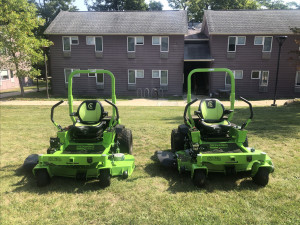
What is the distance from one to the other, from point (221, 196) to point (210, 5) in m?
41.7

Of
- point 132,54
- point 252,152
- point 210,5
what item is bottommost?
point 252,152

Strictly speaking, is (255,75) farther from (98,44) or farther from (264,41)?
(98,44)

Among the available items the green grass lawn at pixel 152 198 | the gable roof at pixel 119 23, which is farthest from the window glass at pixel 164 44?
the green grass lawn at pixel 152 198

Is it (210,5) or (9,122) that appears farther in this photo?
(210,5)

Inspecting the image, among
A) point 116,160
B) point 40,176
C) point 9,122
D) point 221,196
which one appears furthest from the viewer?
A: point 9,122

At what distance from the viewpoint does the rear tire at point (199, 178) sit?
16.0 ft

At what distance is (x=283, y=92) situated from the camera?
23.6 metres

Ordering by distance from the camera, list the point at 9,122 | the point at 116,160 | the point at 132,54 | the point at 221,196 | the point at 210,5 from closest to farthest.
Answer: the point at 221,196 → the point at 116,160 → the point at 9,122 → the point at 132,54 → the point at 210,5

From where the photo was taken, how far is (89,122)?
6270 millimetres

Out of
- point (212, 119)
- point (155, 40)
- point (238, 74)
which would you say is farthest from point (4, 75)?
point (212, 119)

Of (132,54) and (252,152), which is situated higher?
(132,54)

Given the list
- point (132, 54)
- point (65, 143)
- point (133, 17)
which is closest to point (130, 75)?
point (132, 54)

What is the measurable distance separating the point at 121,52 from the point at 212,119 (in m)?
18.9

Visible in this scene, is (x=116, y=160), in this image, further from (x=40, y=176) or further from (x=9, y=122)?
(x=9, y=122)
